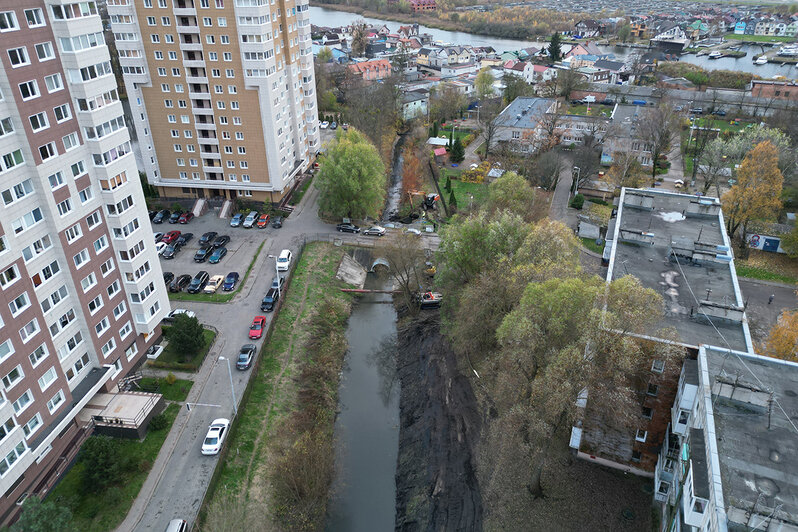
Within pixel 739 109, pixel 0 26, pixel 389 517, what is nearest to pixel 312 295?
pixel 389 517

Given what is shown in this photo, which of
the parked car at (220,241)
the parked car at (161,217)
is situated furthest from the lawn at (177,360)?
the parked car at (161,217)

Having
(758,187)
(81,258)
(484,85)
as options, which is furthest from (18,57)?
(484,85)

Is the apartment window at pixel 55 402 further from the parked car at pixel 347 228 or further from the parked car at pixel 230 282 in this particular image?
the parked car at pixel 347 228

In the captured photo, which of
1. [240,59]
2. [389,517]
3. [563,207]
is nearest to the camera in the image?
[389,517]

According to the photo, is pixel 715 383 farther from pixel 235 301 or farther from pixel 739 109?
pixel 739 109

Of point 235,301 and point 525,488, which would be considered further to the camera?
point 235,301

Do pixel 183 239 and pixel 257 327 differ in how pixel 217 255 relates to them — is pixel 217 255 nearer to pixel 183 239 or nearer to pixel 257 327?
pixel 183 239
